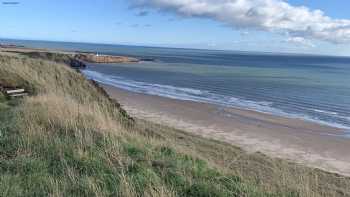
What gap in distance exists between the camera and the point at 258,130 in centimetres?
2283

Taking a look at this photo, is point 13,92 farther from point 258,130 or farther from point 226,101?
point 226,101

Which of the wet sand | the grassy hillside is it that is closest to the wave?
the wet sand

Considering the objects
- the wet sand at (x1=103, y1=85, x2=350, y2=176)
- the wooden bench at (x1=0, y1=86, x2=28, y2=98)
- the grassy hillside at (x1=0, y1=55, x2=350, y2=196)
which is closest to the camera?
the grassy hillside at (x1=0, y1=55, x2=350, y2=196)

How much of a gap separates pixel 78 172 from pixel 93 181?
510mm

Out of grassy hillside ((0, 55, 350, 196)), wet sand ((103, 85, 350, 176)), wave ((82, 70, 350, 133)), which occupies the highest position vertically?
grassy hillside ((0, 55, 350, 196))

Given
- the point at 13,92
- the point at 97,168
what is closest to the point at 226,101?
the point at 13,92

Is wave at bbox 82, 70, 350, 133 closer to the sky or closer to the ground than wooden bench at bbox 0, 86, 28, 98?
closer to the ground

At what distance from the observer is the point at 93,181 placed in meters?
4.87

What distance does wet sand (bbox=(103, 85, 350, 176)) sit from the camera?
17.8m

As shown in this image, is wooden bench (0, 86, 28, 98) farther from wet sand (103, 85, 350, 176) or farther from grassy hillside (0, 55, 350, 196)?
wet sand (103, 85, 350, 176)

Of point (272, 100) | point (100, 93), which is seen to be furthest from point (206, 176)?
point (272, 100)

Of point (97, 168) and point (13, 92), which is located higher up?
point (97, 168)

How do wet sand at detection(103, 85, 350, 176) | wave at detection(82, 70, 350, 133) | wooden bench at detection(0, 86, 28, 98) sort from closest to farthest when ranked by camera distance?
1. wooden bench at detection(0, 86, 28, 98)
2. wet sand at detection(103, 85, 350, 176)
3. wave at detection(82, 70, 350, 133)

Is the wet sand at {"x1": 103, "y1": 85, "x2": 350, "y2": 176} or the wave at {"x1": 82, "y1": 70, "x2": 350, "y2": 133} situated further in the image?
the wave at {"x1": 82, "y1": 70, "x2": 350, "y2": 133}
